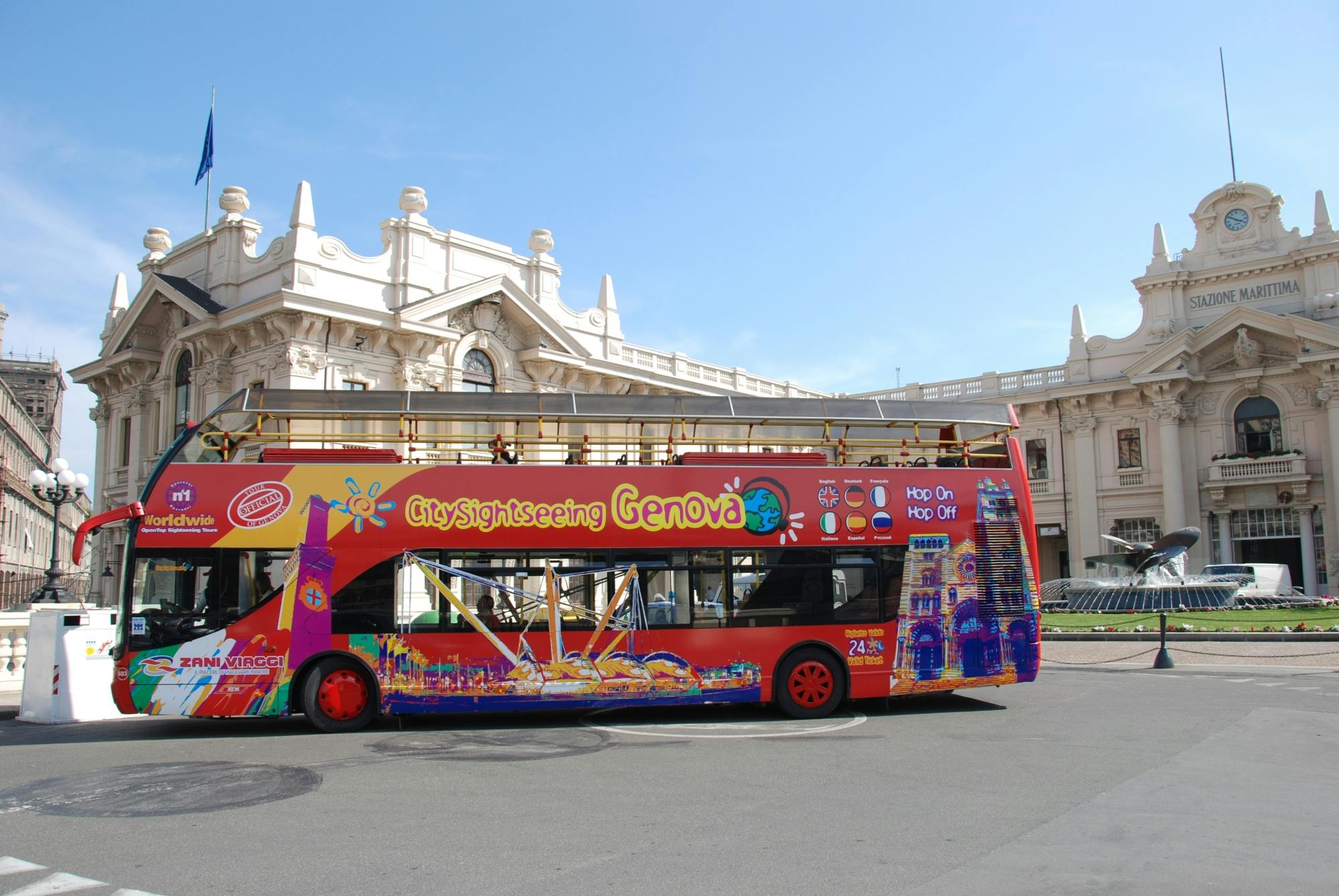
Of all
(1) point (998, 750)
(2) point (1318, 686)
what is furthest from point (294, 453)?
(2) point (1318, 686)

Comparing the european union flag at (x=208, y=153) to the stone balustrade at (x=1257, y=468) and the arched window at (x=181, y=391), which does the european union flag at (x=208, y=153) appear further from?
the stone balustrade at (x=1257, y=468)

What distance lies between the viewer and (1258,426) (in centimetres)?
4288

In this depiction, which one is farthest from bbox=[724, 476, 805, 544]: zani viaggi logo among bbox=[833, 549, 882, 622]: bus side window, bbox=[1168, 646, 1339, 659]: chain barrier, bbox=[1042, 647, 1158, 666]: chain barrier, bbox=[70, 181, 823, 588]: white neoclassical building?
bbox=[70, 181, 823, 588]: white neoclassical building

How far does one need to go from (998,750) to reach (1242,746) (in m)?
2.46

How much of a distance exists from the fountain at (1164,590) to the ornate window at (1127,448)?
10068 mm

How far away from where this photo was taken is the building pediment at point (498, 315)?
3109 cm

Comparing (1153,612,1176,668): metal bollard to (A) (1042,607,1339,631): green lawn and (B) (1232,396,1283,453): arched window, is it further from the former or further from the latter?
(B) (1232,396,1283,453): arched window

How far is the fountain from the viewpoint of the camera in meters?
31.1

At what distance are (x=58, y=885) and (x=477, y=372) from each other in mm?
27899

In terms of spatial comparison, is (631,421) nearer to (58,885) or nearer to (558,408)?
(558,408)

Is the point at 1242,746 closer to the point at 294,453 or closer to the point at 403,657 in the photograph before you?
the point at 403,657

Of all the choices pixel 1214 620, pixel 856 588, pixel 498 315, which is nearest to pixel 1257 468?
pixel 1214 620

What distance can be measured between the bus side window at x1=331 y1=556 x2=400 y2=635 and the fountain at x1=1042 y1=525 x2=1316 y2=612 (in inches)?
979

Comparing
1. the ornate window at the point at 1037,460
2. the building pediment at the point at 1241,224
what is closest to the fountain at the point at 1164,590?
the ornate window at the point at 1037,460
